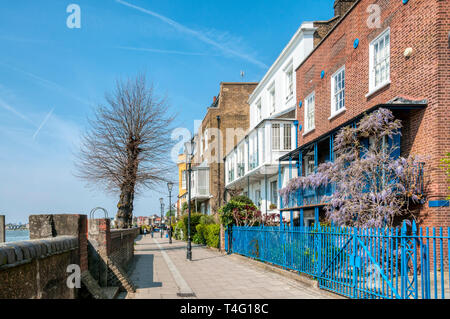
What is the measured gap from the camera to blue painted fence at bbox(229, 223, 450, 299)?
6152 mm

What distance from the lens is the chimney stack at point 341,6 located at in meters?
21.3

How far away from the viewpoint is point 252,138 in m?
25.3

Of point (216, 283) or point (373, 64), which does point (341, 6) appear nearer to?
point (373, 64)

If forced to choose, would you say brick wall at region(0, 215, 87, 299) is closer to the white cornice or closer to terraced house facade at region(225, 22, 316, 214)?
terraced house facade at region(225, 22, 316, 214)

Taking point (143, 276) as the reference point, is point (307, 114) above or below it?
above

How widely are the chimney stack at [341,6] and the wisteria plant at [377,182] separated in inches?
427

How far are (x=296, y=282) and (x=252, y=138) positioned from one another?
50.7 feet

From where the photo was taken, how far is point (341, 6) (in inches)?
843

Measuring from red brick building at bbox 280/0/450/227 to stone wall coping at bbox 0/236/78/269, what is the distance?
367 inches

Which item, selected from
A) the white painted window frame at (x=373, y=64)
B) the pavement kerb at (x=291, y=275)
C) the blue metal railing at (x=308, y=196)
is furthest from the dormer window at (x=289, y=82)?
the pavement kerb at (x=291, y=275)

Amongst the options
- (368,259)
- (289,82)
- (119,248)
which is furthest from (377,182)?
(289,82)

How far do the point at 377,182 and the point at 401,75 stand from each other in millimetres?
3397

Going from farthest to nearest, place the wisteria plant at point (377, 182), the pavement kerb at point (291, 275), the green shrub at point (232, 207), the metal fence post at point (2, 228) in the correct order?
the green shrub at point (232, 207) < the wisteria plant at point (377, 182) < the pavement kerb at point (291, 275) < the metal fence post at point (2, 228)

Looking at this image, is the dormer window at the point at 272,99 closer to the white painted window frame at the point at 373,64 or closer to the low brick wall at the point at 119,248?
the white painted window frame at the point at 373,64
